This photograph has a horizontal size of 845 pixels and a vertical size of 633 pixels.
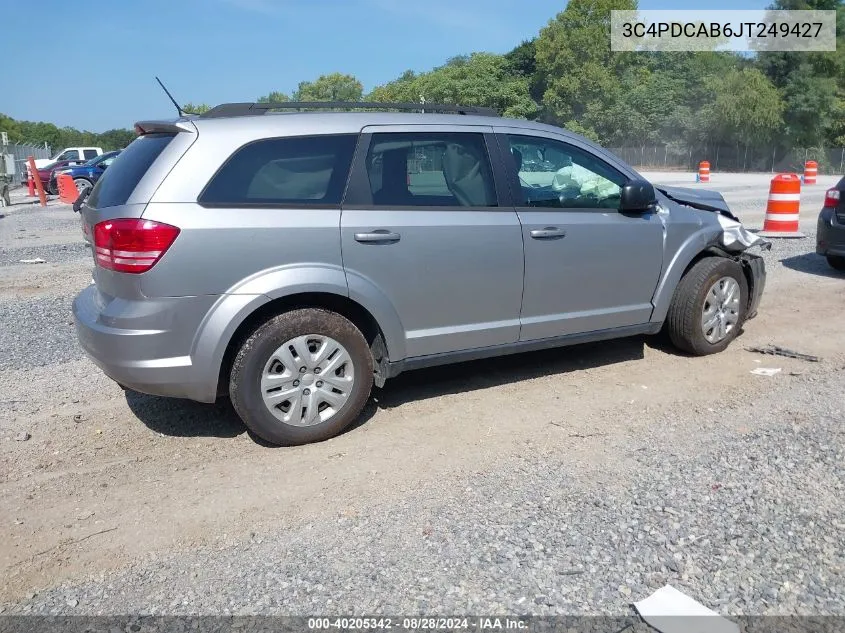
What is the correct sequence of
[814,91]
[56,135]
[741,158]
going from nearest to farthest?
[814,91], [741,158], [56,135]

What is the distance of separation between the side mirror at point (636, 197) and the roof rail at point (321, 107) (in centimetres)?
105

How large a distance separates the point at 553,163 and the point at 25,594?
3.92m

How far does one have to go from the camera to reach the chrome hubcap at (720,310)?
5.57 metres

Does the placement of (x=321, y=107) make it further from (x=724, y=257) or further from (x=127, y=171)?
(x=724, y=257)

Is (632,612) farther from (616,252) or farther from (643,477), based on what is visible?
(616,252)

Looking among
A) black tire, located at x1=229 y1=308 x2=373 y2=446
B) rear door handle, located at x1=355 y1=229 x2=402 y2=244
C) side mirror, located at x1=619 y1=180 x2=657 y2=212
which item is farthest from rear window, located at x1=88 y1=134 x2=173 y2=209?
side mirror, located at x1=619 y1=180 x2=657 y2=212

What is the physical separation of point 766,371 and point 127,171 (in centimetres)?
463

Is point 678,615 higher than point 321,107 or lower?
lower

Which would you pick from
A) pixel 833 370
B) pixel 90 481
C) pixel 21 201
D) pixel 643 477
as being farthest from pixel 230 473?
pixel 21 201

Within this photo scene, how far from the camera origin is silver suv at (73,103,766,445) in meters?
3.83

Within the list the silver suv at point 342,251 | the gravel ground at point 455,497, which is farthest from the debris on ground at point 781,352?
the silver suv at point 342,251

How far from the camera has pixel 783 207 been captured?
12156 mm

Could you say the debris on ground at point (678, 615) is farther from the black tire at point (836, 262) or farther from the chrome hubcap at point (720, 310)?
the black tire at point (836, 262)

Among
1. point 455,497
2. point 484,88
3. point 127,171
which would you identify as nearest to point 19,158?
point 127,171
